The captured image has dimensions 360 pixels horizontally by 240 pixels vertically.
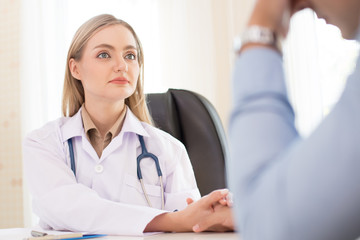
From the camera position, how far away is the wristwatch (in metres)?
0.38

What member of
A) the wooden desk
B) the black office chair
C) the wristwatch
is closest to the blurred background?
the black office chair

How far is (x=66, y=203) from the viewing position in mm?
1130

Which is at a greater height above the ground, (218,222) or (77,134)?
(77,134)

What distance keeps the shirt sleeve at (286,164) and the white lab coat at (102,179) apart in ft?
2.31

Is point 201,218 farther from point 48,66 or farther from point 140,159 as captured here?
point 48,66

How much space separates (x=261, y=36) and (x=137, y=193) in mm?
1002

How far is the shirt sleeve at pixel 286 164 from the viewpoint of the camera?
295 millimetres

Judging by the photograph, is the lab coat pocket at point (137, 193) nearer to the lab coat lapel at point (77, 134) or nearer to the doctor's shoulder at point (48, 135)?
the lab coat lapel at point (77, 134)

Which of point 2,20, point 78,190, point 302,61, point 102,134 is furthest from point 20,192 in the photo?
point 302,61

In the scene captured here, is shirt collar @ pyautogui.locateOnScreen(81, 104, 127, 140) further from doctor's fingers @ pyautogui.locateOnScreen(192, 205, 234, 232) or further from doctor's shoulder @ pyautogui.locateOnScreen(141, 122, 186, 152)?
doctor's fingers @ pyautogui.locateOnScreen(192, 205, 234, 232)

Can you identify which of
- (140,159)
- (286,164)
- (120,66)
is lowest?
(140,159)

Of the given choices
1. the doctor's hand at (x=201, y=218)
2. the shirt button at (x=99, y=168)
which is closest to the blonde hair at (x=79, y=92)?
the shirt button at (x=99, y=168)

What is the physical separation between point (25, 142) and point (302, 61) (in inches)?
69.0

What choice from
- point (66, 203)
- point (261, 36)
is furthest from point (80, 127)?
point (261, 36)
